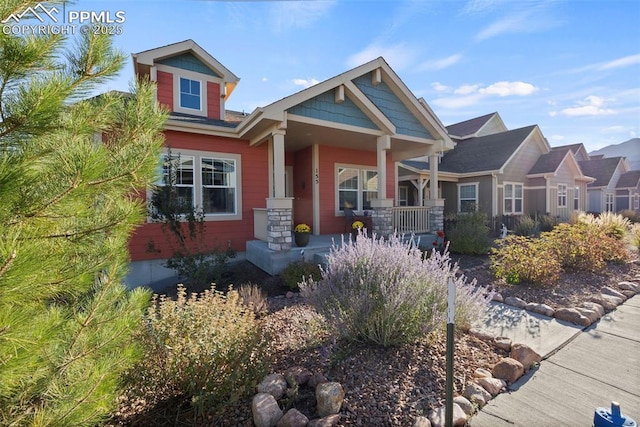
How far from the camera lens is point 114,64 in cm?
170

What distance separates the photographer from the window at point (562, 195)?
58.0 ft

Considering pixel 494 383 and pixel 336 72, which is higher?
pixel 336 72

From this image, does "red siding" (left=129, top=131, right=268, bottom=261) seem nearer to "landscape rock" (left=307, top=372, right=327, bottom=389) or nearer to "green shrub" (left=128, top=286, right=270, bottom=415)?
"green shrub" (left=128, top=286, right=270, bottom=415)

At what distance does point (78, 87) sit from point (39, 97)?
0.86 feet

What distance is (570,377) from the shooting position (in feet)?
9.48

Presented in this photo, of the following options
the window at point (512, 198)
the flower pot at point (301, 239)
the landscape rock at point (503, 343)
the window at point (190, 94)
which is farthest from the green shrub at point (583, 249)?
the window at point (190, 94)

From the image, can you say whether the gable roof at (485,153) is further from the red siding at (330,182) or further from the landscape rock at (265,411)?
the landscape rock at (265,411)

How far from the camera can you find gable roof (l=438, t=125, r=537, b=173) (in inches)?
622

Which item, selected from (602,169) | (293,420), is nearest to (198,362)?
(293,420)

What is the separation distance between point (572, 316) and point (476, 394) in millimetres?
2825

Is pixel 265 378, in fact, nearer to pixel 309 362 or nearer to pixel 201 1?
pixel 309 362

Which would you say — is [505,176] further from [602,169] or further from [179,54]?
[179,54]

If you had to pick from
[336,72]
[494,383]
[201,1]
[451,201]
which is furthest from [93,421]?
[451,201]

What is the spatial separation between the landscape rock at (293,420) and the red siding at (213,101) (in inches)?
368
